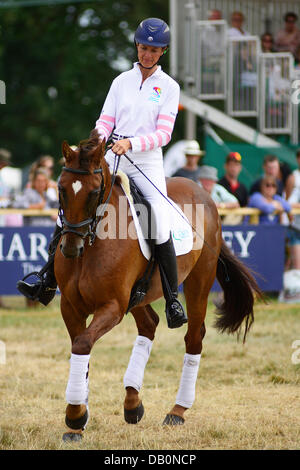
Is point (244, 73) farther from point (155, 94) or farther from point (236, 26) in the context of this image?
point (155, 94)

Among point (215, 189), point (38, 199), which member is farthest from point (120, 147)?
point (215, 189)

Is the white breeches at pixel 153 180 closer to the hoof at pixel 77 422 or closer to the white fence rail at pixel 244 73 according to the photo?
the hoof at pixel 77 422

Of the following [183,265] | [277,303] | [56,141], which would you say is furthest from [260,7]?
[56,141]

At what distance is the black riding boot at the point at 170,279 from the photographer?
257 inches

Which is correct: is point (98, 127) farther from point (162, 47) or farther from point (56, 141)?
point (56, 141)

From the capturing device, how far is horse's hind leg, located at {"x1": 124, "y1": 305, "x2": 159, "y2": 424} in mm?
6773

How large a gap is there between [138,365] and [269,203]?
22.0 feet

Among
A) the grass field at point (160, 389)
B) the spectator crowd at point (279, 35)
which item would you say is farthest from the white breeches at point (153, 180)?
the spectator crowd at point (279, 35)

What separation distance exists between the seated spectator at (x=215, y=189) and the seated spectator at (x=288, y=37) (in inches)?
210

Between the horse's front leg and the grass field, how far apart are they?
0.18m

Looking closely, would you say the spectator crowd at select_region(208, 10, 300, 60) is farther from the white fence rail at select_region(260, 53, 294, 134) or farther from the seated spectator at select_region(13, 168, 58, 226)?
the seated spectator at select_region(13, 168, 58, 226)

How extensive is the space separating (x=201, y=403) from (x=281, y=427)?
44.8 inches

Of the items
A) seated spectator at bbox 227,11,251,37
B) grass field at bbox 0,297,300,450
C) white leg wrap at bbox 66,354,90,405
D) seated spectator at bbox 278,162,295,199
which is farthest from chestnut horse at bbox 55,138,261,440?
seated spectator at bbox 227,11,251,37

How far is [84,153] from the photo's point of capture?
5.72 metres
